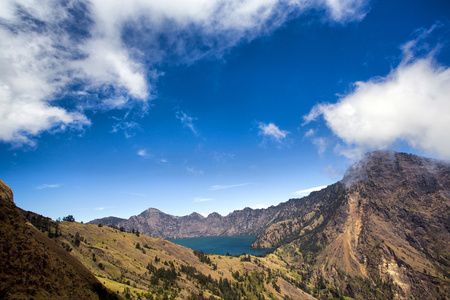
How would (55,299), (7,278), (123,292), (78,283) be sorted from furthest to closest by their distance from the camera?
(123,292) → (78,283) → (55,299) → (7,278)

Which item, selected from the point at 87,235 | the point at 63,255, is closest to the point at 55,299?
the point at 63,255

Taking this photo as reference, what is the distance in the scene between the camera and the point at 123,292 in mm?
75125

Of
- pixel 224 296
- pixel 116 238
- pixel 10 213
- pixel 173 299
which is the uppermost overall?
pixel 10 213

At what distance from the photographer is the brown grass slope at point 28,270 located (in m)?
21.9

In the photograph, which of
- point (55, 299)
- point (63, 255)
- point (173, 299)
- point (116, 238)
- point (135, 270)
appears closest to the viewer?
point (55, 299)

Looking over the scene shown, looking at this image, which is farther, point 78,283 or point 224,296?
point 224,296

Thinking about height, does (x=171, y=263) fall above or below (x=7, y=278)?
below

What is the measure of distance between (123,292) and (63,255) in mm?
54125

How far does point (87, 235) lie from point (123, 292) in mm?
110647

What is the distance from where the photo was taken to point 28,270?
24141 mm

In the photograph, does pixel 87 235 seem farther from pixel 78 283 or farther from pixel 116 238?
pixel 78 283

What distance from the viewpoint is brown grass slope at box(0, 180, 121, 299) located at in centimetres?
2188

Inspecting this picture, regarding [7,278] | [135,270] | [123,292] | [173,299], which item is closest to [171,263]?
[135,270]

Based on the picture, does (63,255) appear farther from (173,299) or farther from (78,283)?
(173,299)
